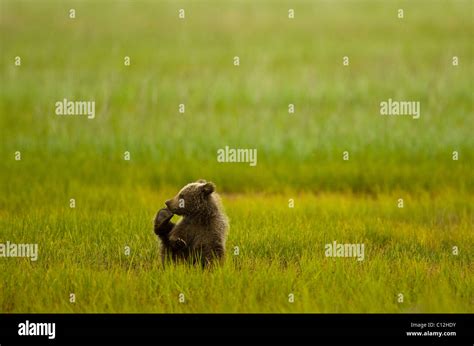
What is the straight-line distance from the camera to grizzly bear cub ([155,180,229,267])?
27.5 ft

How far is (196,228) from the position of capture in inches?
333

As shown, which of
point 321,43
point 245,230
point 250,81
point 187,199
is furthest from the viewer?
point 321,43

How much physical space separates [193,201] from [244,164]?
20.9 ft

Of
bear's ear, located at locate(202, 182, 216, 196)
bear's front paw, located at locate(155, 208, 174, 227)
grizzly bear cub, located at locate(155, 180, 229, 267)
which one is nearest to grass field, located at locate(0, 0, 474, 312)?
grizzly bear cub, located at locate(155, 180, 229, 267)

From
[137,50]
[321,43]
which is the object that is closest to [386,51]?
[321,43]

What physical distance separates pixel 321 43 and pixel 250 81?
7.03m

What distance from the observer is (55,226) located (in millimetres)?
10234

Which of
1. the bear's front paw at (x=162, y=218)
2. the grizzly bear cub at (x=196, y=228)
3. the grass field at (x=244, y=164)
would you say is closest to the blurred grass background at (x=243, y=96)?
the grass field at (x=244, y=164)

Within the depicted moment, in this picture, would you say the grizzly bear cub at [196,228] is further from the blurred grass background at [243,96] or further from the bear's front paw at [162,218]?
the blurred grass background at [243,96]

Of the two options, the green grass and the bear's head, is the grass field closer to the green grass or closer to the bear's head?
the green grass

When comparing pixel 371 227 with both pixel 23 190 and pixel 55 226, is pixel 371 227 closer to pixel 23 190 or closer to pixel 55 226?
pixel 55 226

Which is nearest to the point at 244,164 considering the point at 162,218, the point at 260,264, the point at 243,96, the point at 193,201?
the point at 243,96

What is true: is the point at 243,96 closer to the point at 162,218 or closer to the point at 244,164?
the point at 244,164

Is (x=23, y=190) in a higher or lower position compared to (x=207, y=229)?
higher
